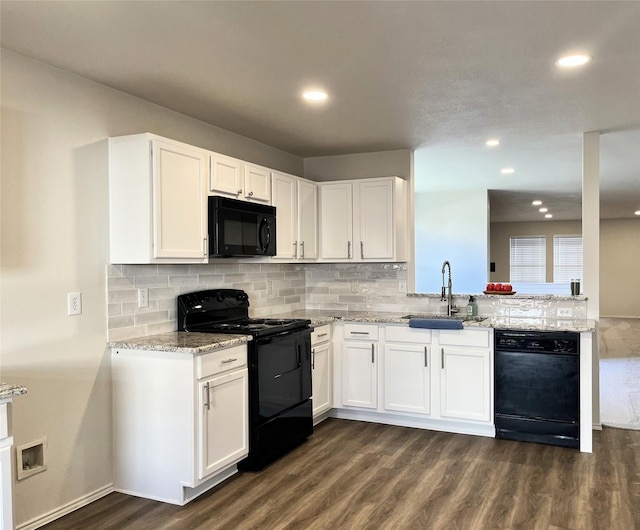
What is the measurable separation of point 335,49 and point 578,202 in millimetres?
7983

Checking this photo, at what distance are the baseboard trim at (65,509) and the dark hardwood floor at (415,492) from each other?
0.11 ft

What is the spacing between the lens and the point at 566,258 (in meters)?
12.7

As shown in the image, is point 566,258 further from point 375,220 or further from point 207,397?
point 207,397

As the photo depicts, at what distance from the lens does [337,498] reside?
3.04 meters

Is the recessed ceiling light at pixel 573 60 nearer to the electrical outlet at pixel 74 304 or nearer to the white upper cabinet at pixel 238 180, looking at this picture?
the white upper cabinet at pixel 238 180

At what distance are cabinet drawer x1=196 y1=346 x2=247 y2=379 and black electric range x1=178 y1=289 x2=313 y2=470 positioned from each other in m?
0.09

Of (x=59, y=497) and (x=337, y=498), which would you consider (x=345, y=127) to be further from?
(x=59, y=497)

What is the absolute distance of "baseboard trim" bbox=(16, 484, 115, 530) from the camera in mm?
2676

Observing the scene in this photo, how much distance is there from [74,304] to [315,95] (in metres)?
1.87

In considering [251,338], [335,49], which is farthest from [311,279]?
[335,49]

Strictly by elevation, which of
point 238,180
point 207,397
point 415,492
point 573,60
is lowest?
point 415,492

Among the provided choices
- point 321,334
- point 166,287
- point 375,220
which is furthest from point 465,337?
point 166,287

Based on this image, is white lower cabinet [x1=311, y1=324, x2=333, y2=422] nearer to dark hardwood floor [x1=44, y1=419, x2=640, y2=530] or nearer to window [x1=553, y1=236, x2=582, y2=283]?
dark hardwood floor [x1=44, y1=419, x2=640, y2=530]

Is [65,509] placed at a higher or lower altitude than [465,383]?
lower
